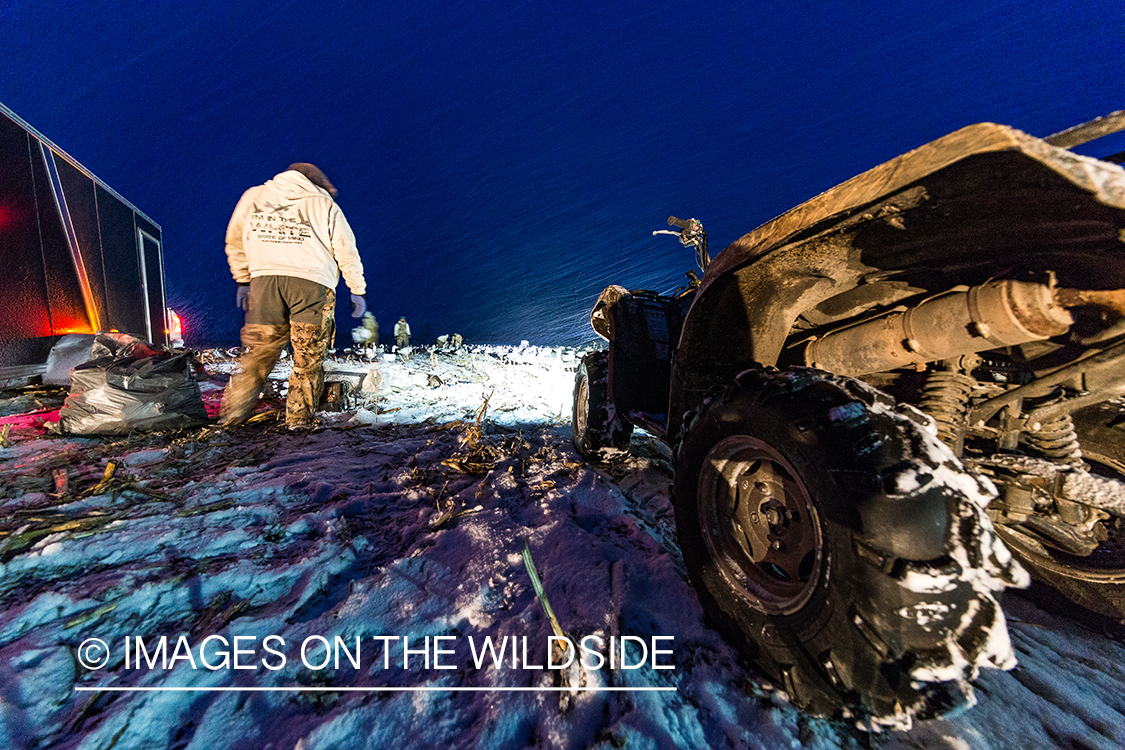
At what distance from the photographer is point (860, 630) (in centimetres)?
80

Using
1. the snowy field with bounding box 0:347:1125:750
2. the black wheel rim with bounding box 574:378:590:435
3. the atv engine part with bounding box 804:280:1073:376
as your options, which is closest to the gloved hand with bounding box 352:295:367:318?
the snowy field with bounding box 0:347:1125:750

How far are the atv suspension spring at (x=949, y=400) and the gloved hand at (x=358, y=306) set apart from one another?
4.38 metres

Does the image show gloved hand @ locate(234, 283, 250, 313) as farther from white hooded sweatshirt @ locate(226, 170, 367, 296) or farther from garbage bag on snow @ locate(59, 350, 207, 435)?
garbage bag on snow @ locate(59, 350, 207, 435)

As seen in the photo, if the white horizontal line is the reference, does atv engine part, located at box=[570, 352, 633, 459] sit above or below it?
above

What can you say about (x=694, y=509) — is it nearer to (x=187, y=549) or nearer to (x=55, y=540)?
(x=187, y=549)

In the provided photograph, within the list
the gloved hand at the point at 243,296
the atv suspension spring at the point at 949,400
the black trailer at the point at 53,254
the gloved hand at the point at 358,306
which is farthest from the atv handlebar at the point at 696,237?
the black trailer at the point at 53,254

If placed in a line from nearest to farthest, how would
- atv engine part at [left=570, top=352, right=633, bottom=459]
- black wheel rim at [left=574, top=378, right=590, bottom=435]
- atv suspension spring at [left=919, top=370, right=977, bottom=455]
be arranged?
atv suspension spring at [left=919, top=370, right=977, bottom=455], atv engine part at [left=570, top=352, right=633, bottom=459], black wheel rim at [left=574, top=378, right=590, bottom=435]

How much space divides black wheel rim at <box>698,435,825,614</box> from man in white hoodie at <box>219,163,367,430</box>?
3.64m

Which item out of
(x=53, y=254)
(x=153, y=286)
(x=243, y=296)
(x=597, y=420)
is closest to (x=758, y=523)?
(x=597, y=420)

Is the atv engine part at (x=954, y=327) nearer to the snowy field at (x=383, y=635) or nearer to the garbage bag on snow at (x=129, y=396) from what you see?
the snowy field at (x=383, y=635)

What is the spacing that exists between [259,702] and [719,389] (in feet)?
5.01

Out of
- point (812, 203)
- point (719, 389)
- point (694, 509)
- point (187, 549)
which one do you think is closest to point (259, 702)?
point (187, 549)

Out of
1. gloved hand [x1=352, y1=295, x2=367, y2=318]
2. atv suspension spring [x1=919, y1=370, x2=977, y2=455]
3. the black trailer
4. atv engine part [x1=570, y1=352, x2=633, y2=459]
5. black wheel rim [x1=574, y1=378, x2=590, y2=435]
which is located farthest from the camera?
the black trailer

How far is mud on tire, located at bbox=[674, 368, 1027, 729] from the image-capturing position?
0.75 m
